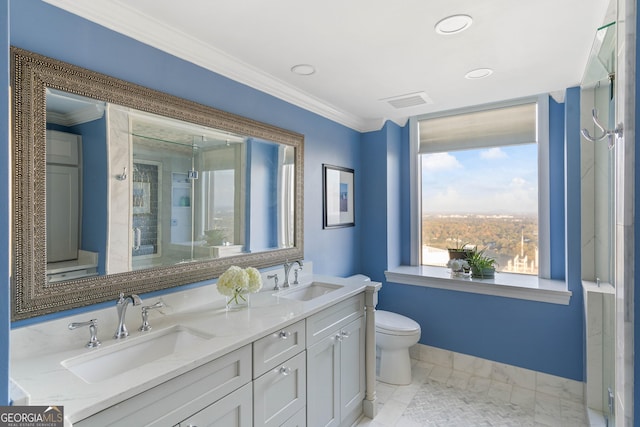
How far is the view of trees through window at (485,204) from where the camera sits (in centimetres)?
293

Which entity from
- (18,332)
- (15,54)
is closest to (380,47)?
(15,54)

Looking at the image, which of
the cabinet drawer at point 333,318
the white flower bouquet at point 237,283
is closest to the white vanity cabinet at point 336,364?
the cabinet drawer at point 333,318

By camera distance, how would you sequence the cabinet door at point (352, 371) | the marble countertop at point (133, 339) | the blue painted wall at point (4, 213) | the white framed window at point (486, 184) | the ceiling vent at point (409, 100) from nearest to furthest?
1. the blue painted wall at point (4, 213)
2. the marble countertop at point (133, 339)
3. the cabinet door at point (352, 371)
4. the ceiling vent at point (409, 100)
5. the white framed window at point (486, 184)

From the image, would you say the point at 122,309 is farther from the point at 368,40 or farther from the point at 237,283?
the point at 368,40

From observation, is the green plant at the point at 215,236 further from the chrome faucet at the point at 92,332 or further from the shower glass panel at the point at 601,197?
the shower glass panel at the point at 601,197

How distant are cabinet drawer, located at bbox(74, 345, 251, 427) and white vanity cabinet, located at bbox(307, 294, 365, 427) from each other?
511 millimetres

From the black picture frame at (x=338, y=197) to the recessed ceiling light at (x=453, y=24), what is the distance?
1.45 meters

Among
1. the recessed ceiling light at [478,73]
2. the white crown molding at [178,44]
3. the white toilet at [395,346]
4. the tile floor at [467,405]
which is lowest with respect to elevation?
the tile floor at [467,405]

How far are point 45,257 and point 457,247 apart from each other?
316 cm

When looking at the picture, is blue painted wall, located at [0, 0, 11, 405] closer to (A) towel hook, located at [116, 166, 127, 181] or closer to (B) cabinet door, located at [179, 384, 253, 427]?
(B) cabinet door, located at [179, 384, 253, 427]

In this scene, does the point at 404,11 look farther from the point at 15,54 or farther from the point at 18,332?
the point at 18,332

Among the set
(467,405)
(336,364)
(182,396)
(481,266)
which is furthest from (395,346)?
(182,396)

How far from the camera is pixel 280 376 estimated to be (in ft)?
4.99

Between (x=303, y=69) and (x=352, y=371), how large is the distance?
201 cm
